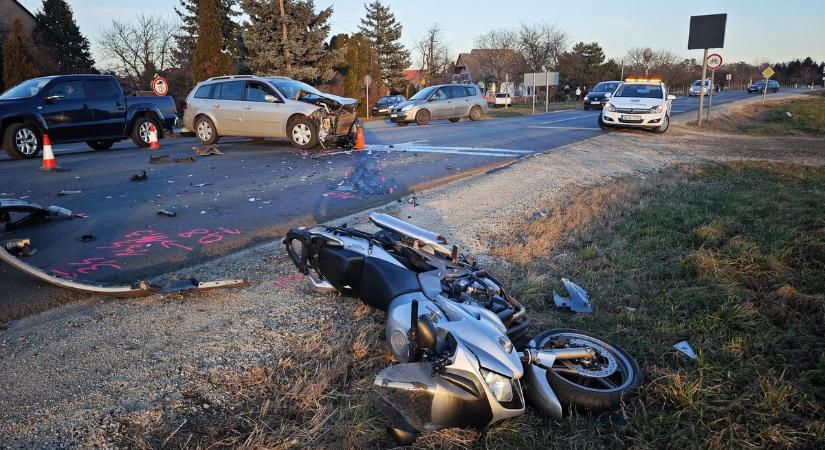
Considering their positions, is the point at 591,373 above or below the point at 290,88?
below

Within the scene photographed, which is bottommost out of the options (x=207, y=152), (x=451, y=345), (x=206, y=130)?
(x=451, y=345)

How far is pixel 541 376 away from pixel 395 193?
5.64m

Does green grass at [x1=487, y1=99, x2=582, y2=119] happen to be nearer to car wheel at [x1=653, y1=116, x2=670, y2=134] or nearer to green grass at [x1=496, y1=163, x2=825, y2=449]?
car wheel at [x1=653, y1=116, x2=670, y2=134]

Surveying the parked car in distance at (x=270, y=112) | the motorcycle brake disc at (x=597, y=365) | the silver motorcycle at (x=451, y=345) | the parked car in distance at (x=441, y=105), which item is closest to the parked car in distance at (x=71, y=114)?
the parked car in distance at (x=270, y=112)

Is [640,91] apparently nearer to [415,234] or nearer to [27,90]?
[415,234]

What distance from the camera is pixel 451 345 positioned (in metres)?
2.38

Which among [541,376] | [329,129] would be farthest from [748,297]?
[329,129]

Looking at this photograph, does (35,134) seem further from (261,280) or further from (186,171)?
(261,280)

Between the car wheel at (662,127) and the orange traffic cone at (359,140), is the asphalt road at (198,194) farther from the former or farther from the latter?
the car wheel at (662,127)

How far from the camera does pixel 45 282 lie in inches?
165

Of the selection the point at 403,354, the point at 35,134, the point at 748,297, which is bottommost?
the point at 748,297

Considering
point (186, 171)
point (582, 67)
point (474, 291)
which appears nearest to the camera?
point (474, 291)

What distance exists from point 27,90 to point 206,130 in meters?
3.81

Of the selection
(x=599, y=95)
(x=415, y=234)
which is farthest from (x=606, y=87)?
(x=415, y=234)
